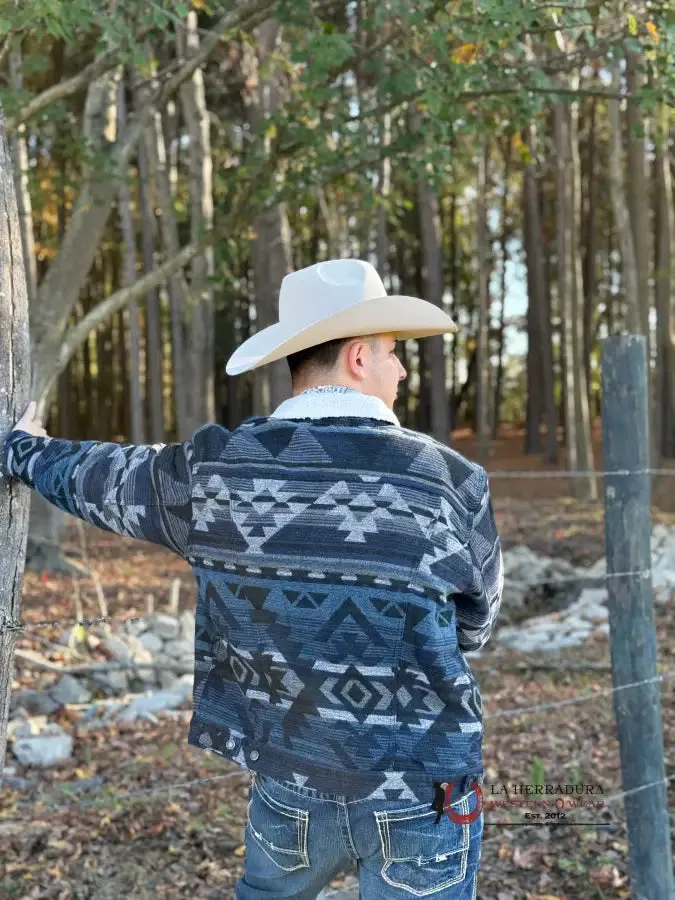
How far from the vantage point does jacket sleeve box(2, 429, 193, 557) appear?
2004mm

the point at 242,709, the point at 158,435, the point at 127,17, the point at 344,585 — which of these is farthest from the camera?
the point at 158,435

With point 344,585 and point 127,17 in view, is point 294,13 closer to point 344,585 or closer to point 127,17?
point 127,17

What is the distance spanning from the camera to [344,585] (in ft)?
5.98

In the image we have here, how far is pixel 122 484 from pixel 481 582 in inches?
30.5

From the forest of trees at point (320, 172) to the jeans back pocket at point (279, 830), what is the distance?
1153 mm

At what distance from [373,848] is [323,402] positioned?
2.88ft

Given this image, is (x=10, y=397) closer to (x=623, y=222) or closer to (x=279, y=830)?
(x=279, y=830)

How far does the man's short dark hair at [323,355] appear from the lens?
1.97 meters

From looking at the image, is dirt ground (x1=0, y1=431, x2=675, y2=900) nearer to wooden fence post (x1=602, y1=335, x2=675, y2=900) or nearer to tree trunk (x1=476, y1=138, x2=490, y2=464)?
wooden fence post (x1=602, y1=335, x2=675, y2=900)

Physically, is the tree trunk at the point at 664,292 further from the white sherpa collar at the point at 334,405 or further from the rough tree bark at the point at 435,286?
the white sherpa collar at the point at 334,405

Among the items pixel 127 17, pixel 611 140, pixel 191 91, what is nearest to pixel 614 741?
pixel 127 17

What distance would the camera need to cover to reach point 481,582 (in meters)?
1.92

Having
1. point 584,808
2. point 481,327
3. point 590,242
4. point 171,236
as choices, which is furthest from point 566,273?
point 584,808

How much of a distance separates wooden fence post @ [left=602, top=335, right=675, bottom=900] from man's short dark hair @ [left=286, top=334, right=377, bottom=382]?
171cm
